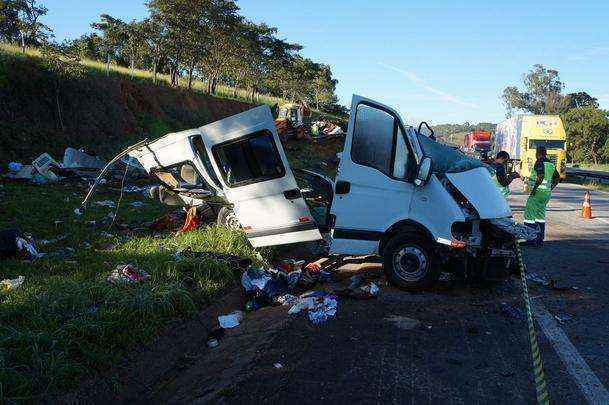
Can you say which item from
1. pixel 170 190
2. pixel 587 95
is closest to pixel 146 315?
pixel 170 190

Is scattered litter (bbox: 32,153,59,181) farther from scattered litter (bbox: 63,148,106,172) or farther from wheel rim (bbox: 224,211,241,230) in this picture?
wheel rim (bbox: 224,211,241,230)

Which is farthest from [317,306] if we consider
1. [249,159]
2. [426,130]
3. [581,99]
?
[581,99]

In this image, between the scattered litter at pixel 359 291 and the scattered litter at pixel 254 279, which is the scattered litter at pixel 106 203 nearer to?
the scattered litter at pixel 254 279

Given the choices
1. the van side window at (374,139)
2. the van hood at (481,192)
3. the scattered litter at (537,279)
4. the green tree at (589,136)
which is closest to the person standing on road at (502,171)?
the scattered litter at (537,279)

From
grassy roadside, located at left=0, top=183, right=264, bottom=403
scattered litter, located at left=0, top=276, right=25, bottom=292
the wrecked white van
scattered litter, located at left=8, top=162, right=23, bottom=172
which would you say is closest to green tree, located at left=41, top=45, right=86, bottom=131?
scattered litter, located at left=8, top=162, right=23, bottom=172

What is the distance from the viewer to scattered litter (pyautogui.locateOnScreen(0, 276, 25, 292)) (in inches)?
211

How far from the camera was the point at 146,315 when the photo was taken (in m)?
4.92

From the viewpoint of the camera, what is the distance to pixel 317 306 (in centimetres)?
558

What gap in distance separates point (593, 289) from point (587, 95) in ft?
390

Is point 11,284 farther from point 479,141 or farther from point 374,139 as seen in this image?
point 479,141

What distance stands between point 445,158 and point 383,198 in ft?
3.66

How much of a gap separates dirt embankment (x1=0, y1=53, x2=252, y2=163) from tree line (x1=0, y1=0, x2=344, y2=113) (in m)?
1.38

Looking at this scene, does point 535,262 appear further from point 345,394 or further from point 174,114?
point 174,114

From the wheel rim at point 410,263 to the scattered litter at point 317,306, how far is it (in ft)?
3.19
